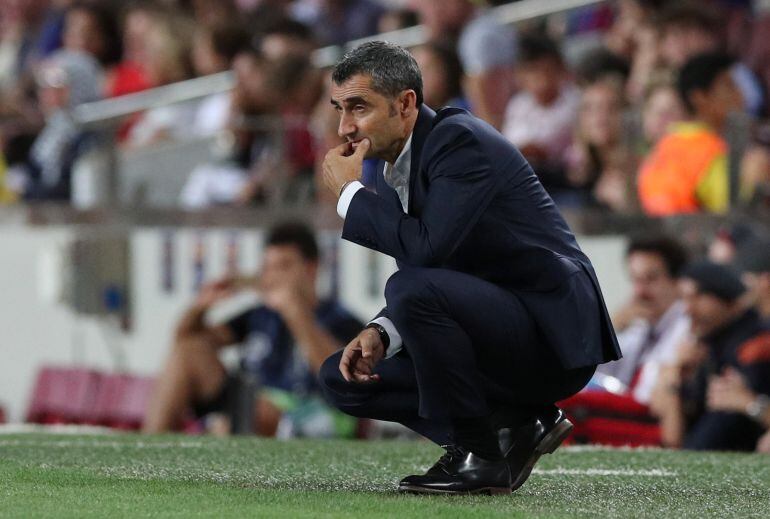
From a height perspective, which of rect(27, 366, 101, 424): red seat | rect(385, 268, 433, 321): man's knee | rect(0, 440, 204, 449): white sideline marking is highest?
rect(385, 268, 433, 321): man's knee

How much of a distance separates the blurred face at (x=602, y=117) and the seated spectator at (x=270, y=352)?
5.73ft

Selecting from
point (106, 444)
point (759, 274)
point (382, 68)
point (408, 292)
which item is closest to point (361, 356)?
point (408, 292)

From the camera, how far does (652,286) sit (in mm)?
9797

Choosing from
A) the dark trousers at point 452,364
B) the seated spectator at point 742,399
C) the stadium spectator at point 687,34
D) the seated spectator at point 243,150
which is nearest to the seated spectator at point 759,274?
the seated spectator at point 742,399

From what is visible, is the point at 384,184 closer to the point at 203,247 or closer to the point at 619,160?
the point at 619,160

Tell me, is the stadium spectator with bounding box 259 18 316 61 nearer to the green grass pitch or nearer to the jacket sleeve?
the green grass pitch

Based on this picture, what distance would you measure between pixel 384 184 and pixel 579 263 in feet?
2.14

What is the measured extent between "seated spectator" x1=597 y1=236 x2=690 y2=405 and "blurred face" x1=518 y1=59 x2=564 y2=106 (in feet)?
5.95

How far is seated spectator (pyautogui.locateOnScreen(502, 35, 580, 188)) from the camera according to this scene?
11148 mm

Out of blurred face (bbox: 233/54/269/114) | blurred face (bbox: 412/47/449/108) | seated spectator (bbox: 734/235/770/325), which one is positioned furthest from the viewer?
blurred face (bbox: 233/54/269/114)

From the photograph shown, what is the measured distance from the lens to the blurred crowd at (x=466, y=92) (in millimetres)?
10328

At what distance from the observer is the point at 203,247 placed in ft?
40.9

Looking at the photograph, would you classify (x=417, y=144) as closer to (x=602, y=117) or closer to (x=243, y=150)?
(x=602, y=117)

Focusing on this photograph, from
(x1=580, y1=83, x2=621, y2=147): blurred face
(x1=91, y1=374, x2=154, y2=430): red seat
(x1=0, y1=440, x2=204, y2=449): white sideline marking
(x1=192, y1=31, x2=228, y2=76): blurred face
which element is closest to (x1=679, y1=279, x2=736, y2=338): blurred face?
(x1=580, y1=83, x2=621, y2=147): blurred face
